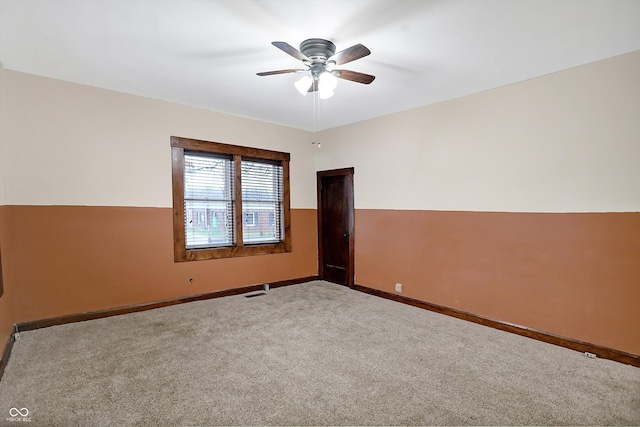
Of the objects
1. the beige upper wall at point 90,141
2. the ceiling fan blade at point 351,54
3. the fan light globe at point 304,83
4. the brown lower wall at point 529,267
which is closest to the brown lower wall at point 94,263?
the beige upper wall at point 90,141

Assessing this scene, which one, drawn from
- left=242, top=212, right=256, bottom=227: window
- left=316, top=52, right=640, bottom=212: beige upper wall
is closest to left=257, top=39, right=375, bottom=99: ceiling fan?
left=316, top=52, right=640, bottom=212: beige upper wall

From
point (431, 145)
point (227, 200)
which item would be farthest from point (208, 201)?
point (431, 145)

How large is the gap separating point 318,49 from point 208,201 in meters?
3.07

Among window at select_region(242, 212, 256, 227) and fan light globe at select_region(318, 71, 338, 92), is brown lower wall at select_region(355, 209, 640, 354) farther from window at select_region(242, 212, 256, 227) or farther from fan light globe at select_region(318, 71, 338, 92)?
fan light globe at select_region(318, 71, 338, 92)

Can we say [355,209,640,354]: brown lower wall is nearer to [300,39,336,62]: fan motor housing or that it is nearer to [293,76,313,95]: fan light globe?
[293,76,313,95]: fan light globe

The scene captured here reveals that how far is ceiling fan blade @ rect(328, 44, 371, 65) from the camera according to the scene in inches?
95.9

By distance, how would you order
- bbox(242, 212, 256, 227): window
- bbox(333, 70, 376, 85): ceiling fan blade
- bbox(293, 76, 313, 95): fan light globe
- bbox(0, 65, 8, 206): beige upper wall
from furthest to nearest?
bbox(242, 212, 256, 227): window
bbox(0, 65, 8, 206): beige upper wall
bbox(293, 76, 313, 95): fan light globe
bbox(333, 70, 376, 85): ceiling fan blade

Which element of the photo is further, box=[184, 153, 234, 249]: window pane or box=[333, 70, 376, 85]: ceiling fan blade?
box=[184, 153, 234, 249]: window pane

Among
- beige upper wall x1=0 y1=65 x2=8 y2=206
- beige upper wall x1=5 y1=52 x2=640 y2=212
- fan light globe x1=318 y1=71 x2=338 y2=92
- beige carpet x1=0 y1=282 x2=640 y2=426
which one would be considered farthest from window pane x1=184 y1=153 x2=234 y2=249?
fan light globe x1=318 y1=71 x2=338 y2=92

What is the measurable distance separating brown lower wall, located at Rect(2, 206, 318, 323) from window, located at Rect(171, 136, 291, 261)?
24cm

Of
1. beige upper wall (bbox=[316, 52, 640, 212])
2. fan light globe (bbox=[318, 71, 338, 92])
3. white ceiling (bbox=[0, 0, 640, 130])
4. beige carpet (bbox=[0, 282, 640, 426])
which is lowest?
beige carpet (bbox=[0, 282, 640, 426])

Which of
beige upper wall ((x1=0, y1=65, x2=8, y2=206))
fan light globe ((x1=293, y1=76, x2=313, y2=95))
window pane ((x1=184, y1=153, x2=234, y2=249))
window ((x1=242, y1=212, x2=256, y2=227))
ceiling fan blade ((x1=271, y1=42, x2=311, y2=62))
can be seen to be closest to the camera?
ceiling fan blade ((x1=271, y1=42, x2=311, y2=62))

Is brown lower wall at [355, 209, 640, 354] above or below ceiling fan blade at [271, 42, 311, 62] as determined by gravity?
below

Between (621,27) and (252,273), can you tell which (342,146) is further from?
(621,27)
